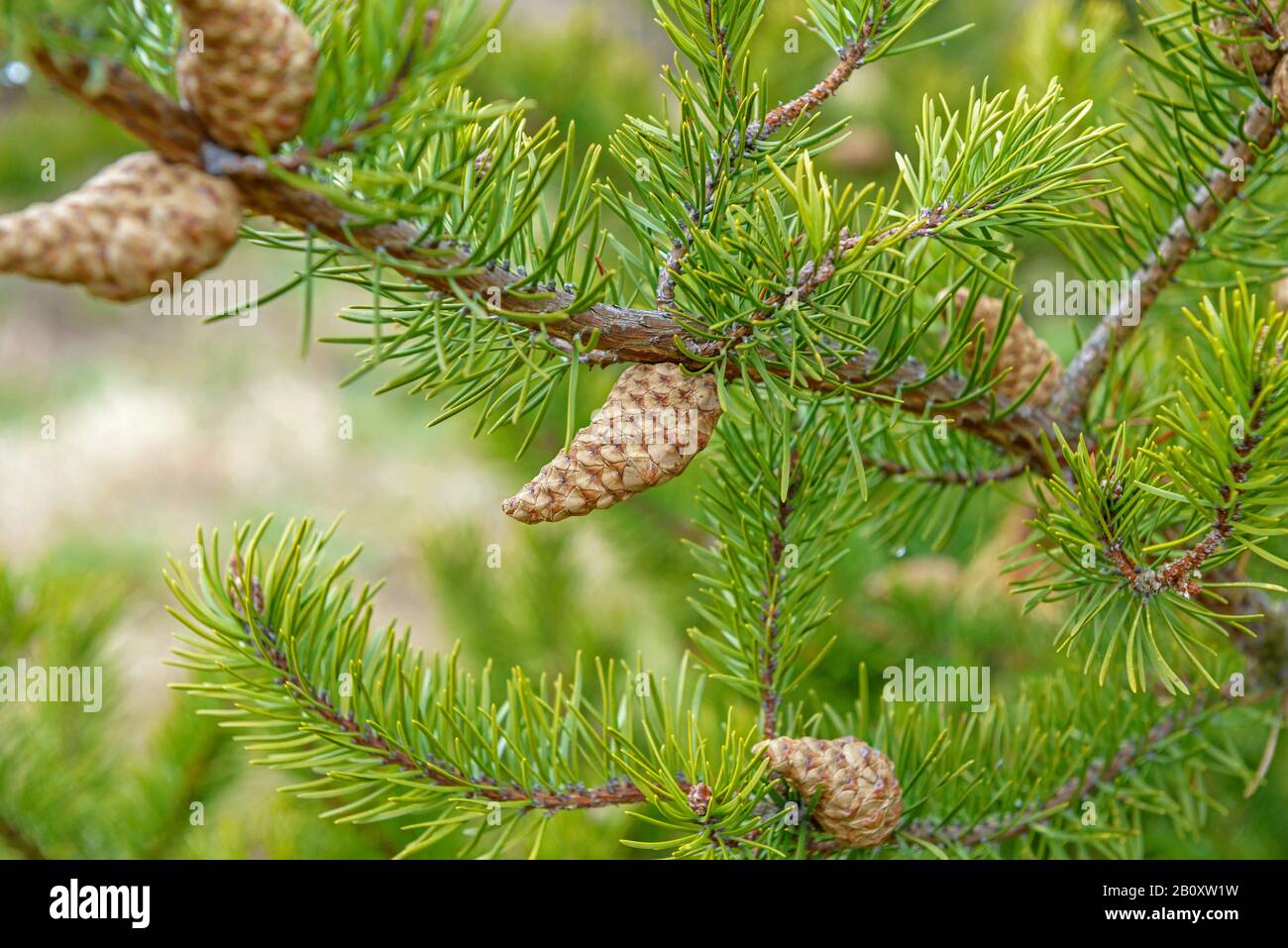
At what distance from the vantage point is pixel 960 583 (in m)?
0.85

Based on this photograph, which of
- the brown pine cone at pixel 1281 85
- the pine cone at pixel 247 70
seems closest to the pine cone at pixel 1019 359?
the brown pine cone at pixel 1281 85

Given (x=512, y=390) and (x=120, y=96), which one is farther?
(x=512, y=390)

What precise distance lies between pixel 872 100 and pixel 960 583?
67cm

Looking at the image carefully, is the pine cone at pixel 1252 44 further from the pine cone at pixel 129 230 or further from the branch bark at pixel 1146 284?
the pine cone at pixel 129 230

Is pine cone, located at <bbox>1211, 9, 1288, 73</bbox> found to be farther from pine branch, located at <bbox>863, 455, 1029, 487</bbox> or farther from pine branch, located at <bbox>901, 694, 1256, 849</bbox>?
pine branch, located at <bbox>901, 694, 1256, 849</bbox>

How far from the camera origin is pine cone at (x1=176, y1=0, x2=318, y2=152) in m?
0.26

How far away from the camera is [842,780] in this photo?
15.9 inches

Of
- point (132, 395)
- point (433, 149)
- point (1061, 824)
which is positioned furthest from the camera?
point (132, 395)

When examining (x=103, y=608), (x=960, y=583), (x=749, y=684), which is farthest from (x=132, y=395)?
(x=749, y=684)

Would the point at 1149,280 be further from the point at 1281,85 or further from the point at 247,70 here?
the point at 247,70

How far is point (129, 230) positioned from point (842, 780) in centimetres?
31

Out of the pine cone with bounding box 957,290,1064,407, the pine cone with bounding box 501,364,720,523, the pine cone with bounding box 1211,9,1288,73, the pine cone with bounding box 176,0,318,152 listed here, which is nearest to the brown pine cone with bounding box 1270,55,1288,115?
the pine cone with bounding box 1211,9,1288,73
